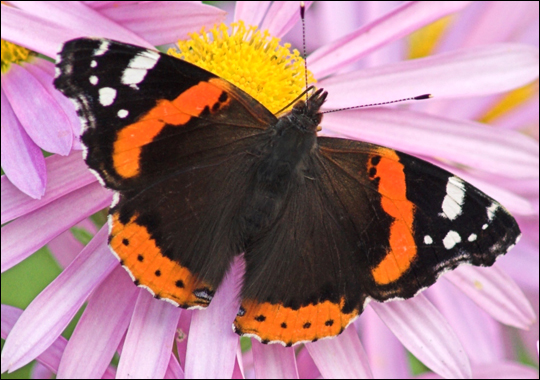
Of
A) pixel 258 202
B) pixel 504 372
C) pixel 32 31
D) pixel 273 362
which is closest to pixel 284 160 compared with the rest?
pixel 258 202

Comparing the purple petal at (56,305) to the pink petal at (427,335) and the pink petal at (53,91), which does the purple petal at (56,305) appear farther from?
the pink petal at (427,335)

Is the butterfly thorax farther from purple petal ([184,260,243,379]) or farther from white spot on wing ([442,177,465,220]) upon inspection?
white spot on wing ([442,177,465,220])

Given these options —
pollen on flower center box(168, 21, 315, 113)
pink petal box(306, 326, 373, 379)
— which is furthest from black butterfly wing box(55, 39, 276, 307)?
pink petal box(306, 326, 373, 379)

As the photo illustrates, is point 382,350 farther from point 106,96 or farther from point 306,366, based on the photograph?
point 106,96

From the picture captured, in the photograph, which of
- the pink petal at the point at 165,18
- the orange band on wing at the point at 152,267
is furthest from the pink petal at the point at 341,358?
the pink petal at the point at 165,18

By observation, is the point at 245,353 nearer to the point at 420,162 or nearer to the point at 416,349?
the point at 416,349
